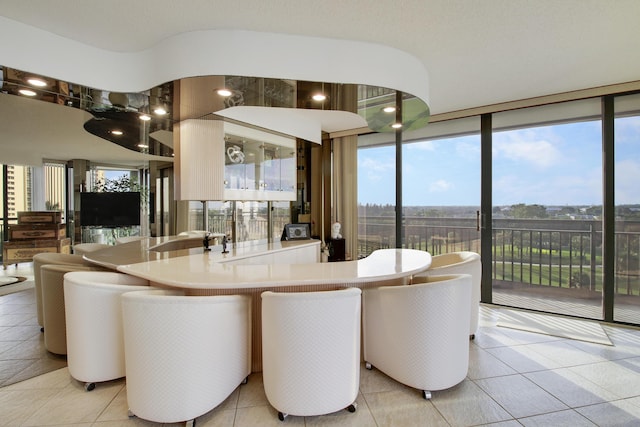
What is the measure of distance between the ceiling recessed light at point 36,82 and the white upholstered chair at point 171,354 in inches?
63.5

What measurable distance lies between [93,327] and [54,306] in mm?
820

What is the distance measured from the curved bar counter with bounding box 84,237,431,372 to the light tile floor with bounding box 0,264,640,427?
2.24 ft

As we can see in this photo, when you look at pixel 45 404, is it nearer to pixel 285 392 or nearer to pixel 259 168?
pixel 285 392

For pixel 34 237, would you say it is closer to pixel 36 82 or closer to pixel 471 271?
pixel 36 82

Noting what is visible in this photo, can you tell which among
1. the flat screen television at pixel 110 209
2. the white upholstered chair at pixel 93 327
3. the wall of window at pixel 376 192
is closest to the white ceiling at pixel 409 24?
the flat screen television at pixel 110 209

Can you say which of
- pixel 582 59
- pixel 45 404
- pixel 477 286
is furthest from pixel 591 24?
pixel 45 404

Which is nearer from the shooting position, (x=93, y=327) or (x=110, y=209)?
(x=93, y=327)

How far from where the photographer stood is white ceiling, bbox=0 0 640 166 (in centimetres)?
179

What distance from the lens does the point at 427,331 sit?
1.94 m

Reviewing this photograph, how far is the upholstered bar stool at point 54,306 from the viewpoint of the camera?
2408mm

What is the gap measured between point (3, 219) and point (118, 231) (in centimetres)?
82

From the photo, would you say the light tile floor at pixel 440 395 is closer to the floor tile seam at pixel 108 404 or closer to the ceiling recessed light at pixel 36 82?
the floor tile seam at pixel 108 404

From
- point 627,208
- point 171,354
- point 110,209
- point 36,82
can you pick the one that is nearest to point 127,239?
point 110,209

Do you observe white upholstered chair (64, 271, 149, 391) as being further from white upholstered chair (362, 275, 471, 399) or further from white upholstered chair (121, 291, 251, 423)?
white upholstered chair (362, 275, 471, 399)
